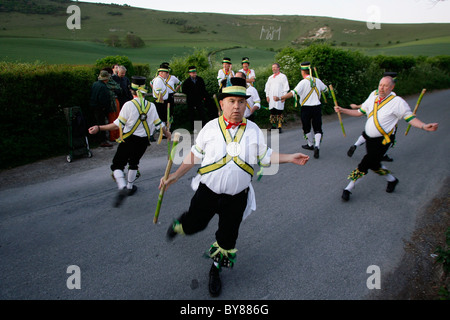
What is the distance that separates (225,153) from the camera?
3.03 metres

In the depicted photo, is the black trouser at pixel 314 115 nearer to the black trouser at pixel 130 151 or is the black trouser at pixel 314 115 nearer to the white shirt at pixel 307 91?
the white shirt at pixel 307 91

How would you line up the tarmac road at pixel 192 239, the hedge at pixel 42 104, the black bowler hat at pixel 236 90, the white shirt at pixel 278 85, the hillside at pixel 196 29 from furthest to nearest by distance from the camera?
1. the hillside at pixel 196 29
2. the white shirt at pixel 278 85
3. the hedge at pixel 42 104
4. the tarmac road at pixel 192 239
5. the black bowler hat at pixel 236 90

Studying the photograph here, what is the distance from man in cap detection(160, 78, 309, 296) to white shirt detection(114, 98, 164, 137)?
7.66ft

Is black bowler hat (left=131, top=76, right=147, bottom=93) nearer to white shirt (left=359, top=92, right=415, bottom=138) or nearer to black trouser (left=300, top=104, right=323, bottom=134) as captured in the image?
white shirt (left=359, top=92, right=415, bottom=138)

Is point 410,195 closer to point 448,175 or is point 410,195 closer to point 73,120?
point 448,175

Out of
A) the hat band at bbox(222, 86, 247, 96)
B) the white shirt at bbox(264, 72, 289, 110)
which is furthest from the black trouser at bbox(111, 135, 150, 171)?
the white shirt at bbox(264, 72, 289, 110)

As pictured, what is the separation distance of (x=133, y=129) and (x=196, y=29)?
90382 millimetres

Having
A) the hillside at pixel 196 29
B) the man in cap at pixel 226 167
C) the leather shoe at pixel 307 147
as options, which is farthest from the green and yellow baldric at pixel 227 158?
the hillside at pixel 196 29

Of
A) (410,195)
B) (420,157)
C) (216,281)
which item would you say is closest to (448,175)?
(420,157)

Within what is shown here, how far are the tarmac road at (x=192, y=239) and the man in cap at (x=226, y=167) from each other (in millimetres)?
621

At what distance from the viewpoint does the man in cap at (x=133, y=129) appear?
5125 mm

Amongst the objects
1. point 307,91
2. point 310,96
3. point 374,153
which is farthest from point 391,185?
point 307,91

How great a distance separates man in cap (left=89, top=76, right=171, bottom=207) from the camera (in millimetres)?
5125

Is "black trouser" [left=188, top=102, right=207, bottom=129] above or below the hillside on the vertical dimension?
below
